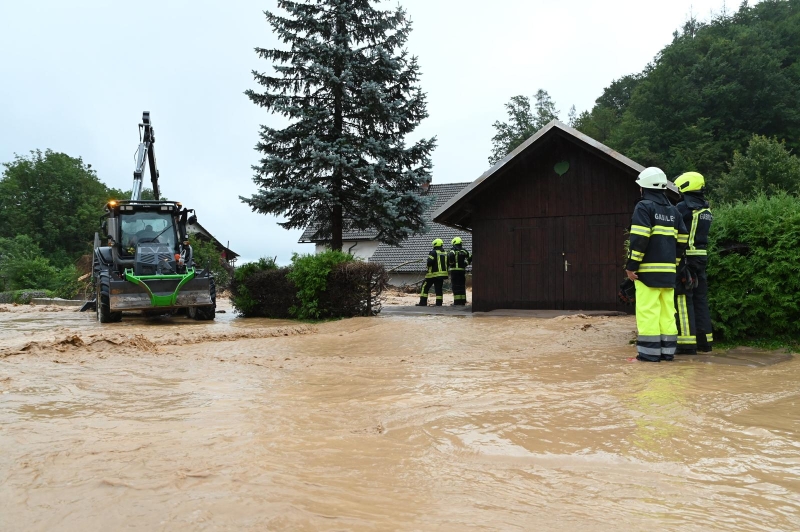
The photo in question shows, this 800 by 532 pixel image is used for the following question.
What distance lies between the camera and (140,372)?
7.32m

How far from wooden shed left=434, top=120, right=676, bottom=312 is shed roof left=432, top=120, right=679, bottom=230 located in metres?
0.03

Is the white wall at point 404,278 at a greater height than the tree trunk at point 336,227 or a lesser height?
lesser

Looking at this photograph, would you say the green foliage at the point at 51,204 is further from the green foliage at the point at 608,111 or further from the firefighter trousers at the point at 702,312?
the firefighter trousers at the point at 702,312

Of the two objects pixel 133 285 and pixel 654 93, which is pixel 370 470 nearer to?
pixel 133 285

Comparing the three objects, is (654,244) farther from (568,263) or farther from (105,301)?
(105,301)

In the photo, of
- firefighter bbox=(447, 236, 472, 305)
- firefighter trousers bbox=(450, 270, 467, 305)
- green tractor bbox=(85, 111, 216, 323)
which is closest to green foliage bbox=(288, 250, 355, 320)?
green tractor bbox=(85, 111, 216, 323)

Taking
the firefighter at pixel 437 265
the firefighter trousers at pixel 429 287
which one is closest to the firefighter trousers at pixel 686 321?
the firefighter at pixel 437 265

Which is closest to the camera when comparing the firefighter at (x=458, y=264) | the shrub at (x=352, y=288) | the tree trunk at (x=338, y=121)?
the shrub at (x=352, y=288)

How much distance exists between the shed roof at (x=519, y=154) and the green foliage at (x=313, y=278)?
9.84ft

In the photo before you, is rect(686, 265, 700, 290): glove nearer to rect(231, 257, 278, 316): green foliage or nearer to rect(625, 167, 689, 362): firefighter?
rect(625, 167, 689, 362): firefighter

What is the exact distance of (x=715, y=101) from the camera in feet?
168

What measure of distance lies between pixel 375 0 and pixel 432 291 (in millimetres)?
14695

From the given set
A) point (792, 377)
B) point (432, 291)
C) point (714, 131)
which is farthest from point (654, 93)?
point (792, 377)

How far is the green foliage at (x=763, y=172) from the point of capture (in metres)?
33.6
